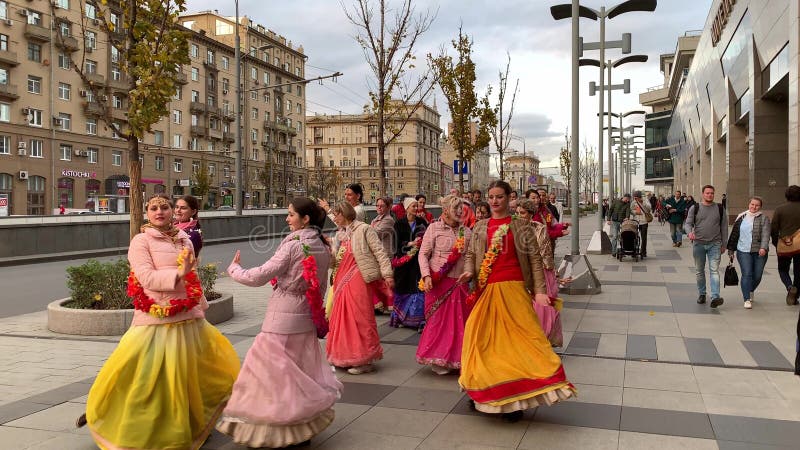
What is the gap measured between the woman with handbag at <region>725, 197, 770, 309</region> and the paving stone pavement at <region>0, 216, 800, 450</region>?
449mm

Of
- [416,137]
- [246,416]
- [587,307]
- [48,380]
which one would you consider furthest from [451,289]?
[416,137]

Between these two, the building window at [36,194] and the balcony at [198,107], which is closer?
the building window at [36,194]

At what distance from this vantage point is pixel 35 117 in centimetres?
4559

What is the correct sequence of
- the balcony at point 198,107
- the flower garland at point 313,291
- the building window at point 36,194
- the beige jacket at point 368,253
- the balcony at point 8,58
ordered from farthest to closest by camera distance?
the balcony at point 198,107
the building window at point 36,194
the balcony at point 8,58
the beige jacket at point 368,253
the flower garland at point 313,291

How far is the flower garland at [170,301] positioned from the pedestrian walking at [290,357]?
331 mm

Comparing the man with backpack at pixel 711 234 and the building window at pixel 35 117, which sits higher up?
the building window at pixel 35 117

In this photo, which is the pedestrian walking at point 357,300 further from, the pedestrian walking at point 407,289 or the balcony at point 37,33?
the balcony at point 37,33

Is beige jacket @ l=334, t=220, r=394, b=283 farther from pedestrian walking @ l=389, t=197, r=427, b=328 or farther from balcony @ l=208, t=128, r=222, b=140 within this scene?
balcony @ l=208, t=128, r=222, b=140

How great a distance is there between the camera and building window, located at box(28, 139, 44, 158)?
1772 inches

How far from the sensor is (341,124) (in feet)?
416

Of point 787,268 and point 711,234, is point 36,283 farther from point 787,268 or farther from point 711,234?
point 787,268

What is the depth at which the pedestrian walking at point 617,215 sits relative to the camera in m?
17.9

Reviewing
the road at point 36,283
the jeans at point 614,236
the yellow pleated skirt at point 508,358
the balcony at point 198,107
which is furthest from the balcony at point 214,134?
the yellow pleated skirt at point 508,358

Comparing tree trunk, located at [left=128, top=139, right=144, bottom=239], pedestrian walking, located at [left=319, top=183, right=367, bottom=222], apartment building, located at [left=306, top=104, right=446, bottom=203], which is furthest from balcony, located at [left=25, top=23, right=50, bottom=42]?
apartment building, located at [left=306, top=104, right=446, bottom=203]
